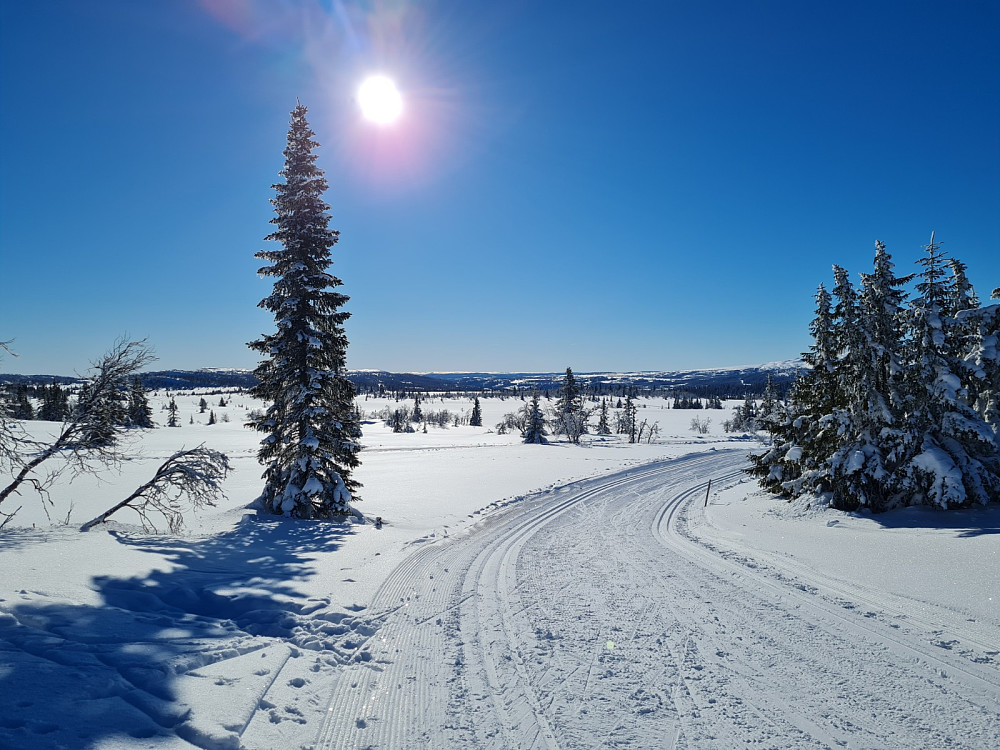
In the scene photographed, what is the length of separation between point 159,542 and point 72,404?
4596mm

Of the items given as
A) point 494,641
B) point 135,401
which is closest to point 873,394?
point 494,641

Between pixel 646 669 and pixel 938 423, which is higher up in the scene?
pixel 938 423

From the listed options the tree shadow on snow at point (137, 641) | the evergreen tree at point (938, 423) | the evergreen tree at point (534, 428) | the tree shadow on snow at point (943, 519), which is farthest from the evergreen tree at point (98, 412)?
the evergreen tree at point (534, 428)

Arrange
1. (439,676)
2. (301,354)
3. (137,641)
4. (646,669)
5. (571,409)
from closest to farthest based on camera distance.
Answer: (137,641) → (439,676) → (646,669) → (301,354) → (571,409)

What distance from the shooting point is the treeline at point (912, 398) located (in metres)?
14.4

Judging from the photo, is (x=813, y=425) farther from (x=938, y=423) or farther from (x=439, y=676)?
(x=439, y=676)

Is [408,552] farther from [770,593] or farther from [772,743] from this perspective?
[772,743]

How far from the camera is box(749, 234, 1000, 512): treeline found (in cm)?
1439

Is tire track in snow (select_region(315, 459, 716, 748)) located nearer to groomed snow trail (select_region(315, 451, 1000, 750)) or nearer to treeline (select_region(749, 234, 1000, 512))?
groomed snow trail (select_region(315, 451, 1000, 750))

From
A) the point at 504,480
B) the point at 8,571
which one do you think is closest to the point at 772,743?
the point at 8,571

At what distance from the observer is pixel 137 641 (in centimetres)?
507

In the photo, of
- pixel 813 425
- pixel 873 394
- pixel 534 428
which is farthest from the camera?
pixel 534 428

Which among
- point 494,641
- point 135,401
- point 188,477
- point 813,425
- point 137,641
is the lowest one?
point 494,641

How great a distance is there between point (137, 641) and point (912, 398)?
2076cm
